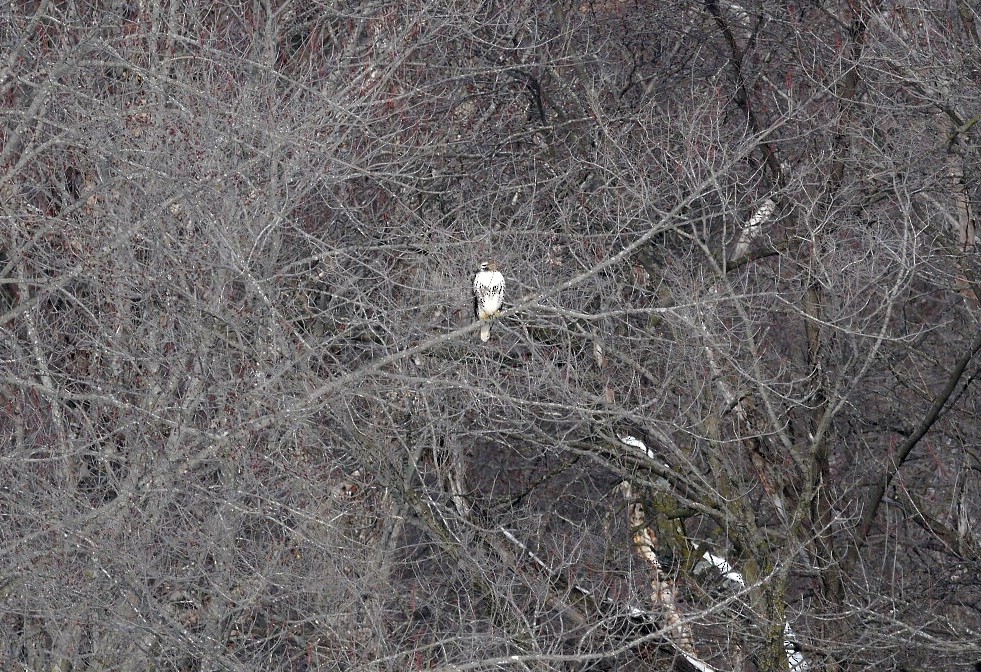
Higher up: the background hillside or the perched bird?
the perched bird

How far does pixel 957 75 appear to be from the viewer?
11141 millimetres

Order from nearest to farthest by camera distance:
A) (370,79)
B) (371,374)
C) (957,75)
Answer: (371,374)
(957,75)
(370,79)

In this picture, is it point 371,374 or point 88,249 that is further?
point 88,249

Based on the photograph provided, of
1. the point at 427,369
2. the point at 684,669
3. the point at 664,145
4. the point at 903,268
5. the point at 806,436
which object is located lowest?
the point at 684,669

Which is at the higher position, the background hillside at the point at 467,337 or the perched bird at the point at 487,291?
the perched bird at the point at 487,291

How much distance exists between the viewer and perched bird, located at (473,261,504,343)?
33.9ft

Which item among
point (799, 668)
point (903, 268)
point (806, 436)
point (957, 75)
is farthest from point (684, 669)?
point (957, 75)

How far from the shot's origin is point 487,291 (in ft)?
34.3

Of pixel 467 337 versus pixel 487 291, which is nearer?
pixel 487 291

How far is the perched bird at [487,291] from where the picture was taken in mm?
10344

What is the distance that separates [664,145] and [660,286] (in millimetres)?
1321

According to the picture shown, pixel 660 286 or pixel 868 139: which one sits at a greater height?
pixel 868 139

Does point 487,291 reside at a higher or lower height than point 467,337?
higher

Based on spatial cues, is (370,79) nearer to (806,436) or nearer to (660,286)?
(660,286)
